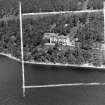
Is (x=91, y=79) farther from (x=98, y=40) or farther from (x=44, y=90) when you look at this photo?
(x=98, y=40)

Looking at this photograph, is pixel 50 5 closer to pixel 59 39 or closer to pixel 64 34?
pixel 64 34

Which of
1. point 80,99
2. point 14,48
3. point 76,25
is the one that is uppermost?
point 76,25

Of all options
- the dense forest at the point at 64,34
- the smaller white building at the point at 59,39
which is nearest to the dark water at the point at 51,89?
the dense forest at the point at 64,34

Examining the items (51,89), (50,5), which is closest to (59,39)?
(50,5)

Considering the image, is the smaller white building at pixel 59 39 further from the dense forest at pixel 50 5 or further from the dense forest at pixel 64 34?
the dense forest at pixel 50 5

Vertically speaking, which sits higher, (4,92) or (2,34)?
(2,34)

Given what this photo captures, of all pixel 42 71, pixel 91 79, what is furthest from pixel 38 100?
pixel 42 71
